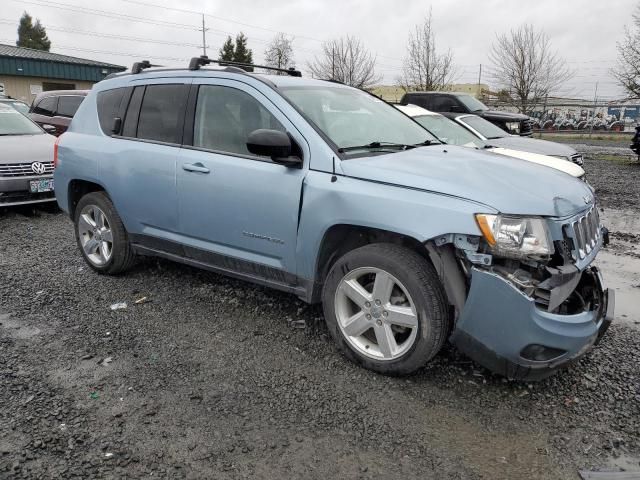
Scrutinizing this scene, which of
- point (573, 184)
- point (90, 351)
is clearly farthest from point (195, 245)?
point (573, 184)

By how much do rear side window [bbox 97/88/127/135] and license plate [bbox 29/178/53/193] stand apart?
3458mm

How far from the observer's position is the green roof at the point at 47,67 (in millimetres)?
32625

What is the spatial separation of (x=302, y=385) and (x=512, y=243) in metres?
1.47

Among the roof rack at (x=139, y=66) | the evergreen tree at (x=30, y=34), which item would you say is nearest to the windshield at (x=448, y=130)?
the roof rack at (x=139, y=66)

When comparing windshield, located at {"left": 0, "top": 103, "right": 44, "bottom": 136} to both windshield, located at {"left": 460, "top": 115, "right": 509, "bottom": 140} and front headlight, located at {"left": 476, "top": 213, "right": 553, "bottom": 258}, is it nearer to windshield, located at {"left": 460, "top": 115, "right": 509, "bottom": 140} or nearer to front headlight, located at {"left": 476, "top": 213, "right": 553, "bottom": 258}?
windshield, located at {"left": 460, "top": 115, "right": 509, "bottom": 140}

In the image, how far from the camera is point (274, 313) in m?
4.21

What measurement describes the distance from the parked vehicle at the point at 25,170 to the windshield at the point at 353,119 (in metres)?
5.44

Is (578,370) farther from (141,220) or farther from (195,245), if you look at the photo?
(141,220)

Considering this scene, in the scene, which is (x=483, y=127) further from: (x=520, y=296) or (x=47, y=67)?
(x=47, y=67)

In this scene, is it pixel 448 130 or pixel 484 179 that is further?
pixel 448 130

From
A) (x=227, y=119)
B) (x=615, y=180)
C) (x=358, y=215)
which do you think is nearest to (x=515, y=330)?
(x=358, y=215)

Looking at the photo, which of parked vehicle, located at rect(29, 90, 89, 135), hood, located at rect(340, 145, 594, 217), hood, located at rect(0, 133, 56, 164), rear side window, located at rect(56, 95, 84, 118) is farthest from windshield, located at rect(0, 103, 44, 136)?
hood, located at rect(340, 145, 594, 217)

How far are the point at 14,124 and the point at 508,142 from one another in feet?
27.6

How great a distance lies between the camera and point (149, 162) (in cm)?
426
